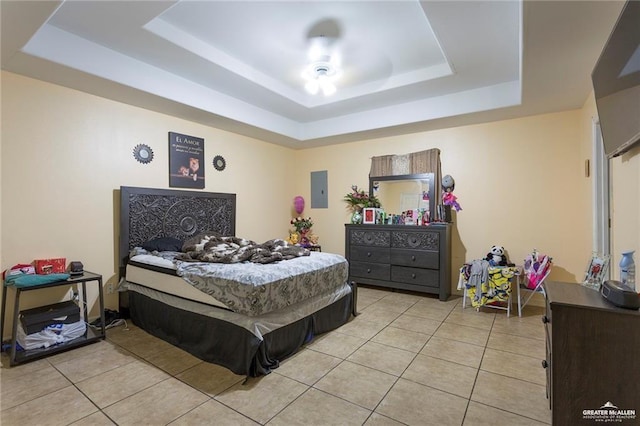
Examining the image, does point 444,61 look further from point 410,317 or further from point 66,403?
point 66,403

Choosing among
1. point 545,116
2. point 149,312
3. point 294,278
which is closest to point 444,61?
point 545,116

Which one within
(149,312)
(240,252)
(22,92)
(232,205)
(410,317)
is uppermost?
(22,92)

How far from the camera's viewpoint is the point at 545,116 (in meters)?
3.80

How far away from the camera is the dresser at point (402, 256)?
13.4ft

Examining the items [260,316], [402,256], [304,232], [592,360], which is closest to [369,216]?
[402,256]

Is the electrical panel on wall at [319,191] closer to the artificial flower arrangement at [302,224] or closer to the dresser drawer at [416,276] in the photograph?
the artificial flower arrangement at [302,224]

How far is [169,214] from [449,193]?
379cm

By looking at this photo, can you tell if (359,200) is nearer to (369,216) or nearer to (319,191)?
(369,216)

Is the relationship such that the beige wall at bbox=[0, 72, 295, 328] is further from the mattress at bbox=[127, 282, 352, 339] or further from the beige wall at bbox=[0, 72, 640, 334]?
the mattress at bbox=[127, 282, 352, 339]

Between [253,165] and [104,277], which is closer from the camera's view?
[104,277]

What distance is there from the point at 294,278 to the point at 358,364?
0.84 m

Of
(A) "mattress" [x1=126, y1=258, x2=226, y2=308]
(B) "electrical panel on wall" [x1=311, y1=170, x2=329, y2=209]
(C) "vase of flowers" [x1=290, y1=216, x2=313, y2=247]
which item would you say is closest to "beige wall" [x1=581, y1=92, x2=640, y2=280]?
(A) "mattress" [x1=126, y1=258, x2=226, y2=308]

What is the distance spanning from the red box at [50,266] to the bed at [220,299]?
1.84 ft

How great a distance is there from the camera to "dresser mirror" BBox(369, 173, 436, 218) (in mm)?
4508
